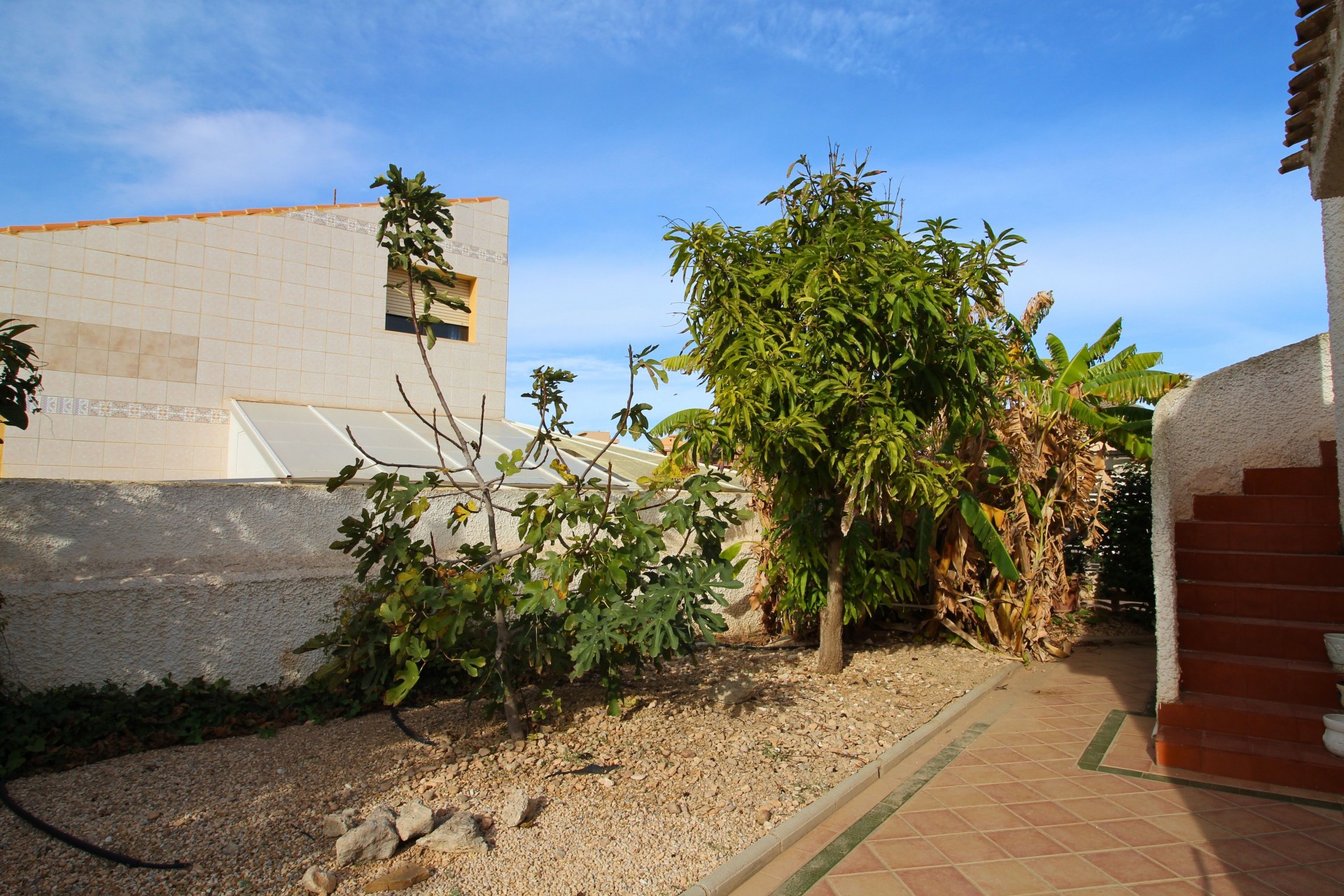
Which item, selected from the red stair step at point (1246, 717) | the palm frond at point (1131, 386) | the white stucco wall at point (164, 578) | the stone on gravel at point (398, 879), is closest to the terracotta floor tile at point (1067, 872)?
the red stair step at point (1246, 717)

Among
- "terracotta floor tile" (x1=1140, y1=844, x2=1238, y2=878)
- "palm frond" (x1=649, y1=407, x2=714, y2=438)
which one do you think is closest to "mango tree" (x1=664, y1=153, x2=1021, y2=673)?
"palm frond" (x1=649, y1=407, x2=714, y2=438)

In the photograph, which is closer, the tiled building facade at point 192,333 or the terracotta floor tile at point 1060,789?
the terracotta floor tile at point 1060,789

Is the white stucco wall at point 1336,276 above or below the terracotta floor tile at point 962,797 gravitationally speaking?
above

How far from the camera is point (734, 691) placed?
6707mm

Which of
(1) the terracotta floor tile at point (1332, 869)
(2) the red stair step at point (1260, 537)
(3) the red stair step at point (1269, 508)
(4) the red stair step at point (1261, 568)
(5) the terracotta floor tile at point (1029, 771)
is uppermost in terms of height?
(3) the red stair step at point (1269, 508)

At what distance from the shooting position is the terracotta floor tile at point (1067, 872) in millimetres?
3859

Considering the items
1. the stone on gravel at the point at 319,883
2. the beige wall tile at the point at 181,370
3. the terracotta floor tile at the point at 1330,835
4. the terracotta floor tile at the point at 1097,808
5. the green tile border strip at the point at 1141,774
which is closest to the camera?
the stone on gravel at the point at 319,883

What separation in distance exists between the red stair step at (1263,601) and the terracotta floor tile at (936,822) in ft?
9.59

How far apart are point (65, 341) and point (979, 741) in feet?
35.1

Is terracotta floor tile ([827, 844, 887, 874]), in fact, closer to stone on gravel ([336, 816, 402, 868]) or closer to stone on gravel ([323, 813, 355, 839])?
stone on gravel ([336, 816, 402, 868])

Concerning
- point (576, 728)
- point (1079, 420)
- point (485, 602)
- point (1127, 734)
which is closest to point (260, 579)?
point (485, 602)

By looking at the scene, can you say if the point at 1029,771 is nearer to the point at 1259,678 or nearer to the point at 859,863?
the point at 1259,678

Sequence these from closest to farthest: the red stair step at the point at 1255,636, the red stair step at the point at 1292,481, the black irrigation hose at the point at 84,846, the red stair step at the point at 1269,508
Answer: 1. the black irrigation hose at the point at 84,846
2. the red stair step at the point at 1255,636
3. the red stair step at the point at 1269,508
4. the red stair step at the point at 1292,481

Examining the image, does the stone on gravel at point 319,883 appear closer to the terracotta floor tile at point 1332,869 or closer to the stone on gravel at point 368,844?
the stone on gravel at point 368,844
